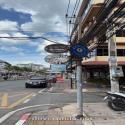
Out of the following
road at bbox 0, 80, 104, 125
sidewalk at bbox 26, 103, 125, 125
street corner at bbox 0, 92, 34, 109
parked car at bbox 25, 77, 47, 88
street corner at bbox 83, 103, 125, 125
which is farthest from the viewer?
parked car at bbox 25, 77, 47, 88

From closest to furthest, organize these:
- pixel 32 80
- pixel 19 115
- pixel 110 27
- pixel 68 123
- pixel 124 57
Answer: pixel 68 123, pixel 19 115, pixel 110 27, pixel 32 80, pixel 124 57

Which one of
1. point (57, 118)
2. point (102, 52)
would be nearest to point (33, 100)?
point (57, 118)

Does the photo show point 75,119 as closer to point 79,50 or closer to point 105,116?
point 105,116

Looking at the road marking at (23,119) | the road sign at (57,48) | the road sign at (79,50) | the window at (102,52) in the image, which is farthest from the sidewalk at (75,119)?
the window at (102,52)

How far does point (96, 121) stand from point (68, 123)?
3.51 feet

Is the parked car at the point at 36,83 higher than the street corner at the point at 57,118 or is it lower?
higher

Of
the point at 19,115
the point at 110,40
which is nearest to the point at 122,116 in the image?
the point at 19,115

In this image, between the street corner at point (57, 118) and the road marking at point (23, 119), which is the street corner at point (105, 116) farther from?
the road marking at point (23, 119)

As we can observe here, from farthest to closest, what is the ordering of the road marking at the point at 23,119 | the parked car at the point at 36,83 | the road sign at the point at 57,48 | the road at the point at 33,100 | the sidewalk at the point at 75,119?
the parked car at the point at 36,83, the road at the point at 33,100, the road sign at the point at 57,48, the road marking at the point at 23,119, the sidewalk at the point at 75,119

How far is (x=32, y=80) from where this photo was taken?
43531 mm

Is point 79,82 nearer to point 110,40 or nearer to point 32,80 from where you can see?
point 110,40

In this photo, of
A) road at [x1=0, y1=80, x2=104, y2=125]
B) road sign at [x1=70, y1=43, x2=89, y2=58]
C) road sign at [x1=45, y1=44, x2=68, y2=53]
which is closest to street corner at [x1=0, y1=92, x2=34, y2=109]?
road at [x1=0, y1=80, x2=104, y2=125]

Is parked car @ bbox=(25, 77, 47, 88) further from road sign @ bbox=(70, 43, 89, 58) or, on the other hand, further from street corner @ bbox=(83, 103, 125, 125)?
road sign @ bbox=(70, 43, 89, 58)

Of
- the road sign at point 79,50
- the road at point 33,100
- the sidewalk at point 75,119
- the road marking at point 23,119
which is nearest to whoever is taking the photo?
the sidewalk at point 75,119
